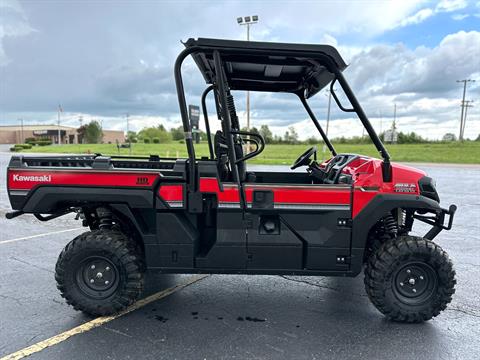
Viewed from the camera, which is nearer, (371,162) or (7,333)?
(7,333)

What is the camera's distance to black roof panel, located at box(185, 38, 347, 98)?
306 centimetres

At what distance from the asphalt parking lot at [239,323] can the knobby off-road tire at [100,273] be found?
5.8 inches

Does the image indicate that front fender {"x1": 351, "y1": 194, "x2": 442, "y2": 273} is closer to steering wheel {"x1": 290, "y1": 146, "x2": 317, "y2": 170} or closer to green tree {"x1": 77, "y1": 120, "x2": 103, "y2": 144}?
steering wheel {"x1": 290, "y1": 146, "x2": 317, "y2": 170}

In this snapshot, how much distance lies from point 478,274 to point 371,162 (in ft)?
7.73

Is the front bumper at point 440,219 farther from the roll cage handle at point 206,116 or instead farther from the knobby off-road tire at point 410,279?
the roll cage handle at point 206,116

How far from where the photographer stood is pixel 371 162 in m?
3.36

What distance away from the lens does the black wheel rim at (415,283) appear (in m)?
3.30

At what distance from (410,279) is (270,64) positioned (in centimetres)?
230

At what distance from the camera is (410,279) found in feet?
10.9

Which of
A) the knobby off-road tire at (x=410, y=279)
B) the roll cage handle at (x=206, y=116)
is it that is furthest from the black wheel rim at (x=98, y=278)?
the knobby off-road tire at (x=410, y=279)

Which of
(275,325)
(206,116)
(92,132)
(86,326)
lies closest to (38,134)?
(92,132)

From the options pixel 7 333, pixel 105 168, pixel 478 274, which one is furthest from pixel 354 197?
pixel 7 333

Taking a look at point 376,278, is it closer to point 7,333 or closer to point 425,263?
point 425,263

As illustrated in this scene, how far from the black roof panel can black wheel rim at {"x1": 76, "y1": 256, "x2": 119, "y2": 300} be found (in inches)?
78.4
